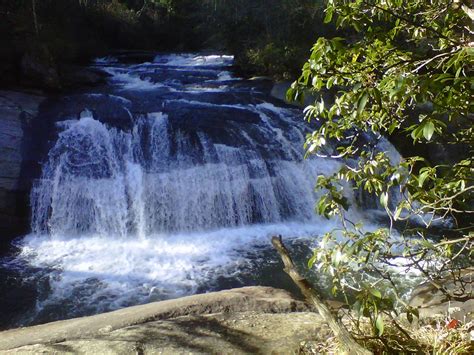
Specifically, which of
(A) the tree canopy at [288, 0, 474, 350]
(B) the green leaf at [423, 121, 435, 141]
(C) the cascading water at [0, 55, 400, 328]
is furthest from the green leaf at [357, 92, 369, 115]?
(C) the cascading water at [0, 55, 400, 328]

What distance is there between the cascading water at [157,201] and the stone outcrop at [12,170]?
0.27 m

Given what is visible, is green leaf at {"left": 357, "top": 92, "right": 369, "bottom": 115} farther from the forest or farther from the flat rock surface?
the flat rock surface

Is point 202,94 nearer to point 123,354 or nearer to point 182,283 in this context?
point 182,283

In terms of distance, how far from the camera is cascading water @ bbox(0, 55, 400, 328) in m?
6.48

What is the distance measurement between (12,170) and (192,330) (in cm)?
691

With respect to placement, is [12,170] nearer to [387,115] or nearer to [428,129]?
[387,115]

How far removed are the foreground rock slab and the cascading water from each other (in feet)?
9.00

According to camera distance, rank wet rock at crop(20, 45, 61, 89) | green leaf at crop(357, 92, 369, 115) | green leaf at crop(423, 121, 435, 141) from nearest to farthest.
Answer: green leaf at crop(423, 121, 435, 141) → green leaf at crop(357, 92, 369, 115) → wet rock at crop(20, 45, 61, 89)

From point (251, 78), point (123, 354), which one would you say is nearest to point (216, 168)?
point (123, 354)

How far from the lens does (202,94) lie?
12625 millimetres

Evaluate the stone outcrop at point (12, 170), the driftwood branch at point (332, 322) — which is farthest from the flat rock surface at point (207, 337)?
the stone outcrop at point (12, 170)

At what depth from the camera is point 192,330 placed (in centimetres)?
279

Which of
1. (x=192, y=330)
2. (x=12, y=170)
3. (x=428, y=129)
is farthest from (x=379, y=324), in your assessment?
(x=12, y=170)

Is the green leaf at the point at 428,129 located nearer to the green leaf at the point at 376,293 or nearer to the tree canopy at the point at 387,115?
the tree canopy at the point at 387,115
